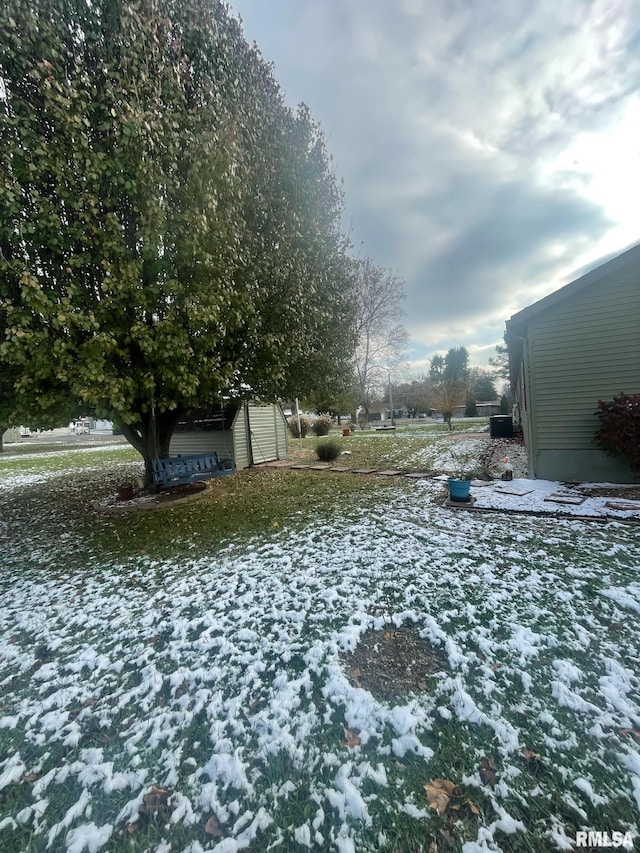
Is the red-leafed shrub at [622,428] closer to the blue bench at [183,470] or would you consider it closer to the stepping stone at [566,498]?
the stepping stone at [566,498]

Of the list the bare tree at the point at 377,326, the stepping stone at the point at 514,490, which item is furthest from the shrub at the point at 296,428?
the stepping stone at the point at 514,490

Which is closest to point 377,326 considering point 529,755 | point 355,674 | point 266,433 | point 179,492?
point 266,433

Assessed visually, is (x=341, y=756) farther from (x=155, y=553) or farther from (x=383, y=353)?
(x=383, y=353)

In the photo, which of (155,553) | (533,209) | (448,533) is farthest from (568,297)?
(155,553)

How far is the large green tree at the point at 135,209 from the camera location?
13.7ft

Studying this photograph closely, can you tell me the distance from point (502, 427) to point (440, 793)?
14.8 meters

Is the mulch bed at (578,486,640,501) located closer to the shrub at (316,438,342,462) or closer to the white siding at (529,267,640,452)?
the white siding at (529,267,640,452)

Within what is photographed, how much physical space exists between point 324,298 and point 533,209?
632 centimetres

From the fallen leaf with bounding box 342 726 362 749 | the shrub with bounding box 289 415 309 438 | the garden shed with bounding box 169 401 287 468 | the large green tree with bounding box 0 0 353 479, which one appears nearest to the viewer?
the fallen leaf with bounding box 342 726 362 749

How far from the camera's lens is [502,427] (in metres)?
14.5

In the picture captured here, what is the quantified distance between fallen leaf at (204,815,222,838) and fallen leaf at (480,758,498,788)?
1206 mm

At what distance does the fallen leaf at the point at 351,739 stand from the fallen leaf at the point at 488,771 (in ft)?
1.97

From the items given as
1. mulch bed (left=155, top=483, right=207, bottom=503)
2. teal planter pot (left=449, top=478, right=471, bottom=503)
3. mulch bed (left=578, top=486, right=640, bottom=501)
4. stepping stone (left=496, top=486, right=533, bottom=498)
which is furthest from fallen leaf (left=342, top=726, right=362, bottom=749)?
mulch bed (left=155, top=483, right=207, bottom=503)

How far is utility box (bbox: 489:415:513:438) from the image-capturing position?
14430 mm
